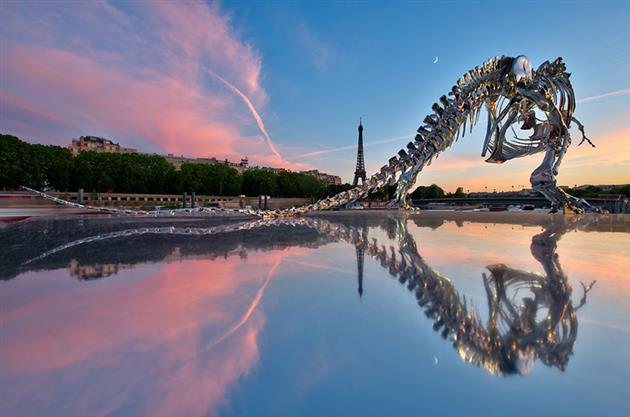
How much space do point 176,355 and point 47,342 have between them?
86 centimetres

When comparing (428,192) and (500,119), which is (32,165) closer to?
(500,119)

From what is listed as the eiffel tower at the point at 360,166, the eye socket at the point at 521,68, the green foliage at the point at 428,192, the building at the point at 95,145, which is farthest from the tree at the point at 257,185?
the eye socket at the point at 521,68

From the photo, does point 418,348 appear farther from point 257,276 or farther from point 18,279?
point 18,279

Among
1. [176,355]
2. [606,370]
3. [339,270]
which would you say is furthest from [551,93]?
[176,355]

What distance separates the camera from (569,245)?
573 cm

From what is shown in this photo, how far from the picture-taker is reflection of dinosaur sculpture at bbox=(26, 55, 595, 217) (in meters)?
10.7

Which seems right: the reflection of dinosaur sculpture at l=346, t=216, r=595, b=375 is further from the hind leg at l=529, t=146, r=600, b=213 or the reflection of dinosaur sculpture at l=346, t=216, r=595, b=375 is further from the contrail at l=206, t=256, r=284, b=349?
the hind leg at l=529, t=146, r=600, b=213

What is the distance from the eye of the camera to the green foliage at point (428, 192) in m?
66.6

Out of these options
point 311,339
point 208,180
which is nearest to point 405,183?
point 311,339

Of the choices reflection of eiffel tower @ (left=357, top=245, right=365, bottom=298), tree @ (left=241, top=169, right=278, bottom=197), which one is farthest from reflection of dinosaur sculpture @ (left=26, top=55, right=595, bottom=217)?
tree @ (left=241, top=169, right=278, bottom=197)

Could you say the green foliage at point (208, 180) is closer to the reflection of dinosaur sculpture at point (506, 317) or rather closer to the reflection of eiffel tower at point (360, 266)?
the reflection of eiffel tower at point (360, 266)

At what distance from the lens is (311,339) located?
78.1 inches

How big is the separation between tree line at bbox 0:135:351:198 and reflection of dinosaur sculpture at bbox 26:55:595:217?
4251 cm

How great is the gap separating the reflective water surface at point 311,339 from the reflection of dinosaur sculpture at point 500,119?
7639 millimetres
